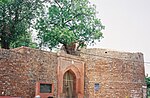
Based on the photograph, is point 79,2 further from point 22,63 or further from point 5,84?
point 5,84

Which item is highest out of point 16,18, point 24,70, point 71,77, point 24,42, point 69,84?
point 16,18

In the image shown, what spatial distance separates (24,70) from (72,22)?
6.61 meters

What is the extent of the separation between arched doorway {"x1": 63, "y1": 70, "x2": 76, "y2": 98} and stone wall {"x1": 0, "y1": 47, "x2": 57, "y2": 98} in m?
1.21

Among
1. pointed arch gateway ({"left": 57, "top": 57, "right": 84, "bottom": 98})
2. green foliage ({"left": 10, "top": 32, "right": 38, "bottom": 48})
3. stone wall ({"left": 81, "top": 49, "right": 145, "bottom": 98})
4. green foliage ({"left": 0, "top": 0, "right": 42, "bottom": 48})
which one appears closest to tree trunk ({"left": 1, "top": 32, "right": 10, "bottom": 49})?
green foliage ({"left": 0, "top": 0, "right": 42, "bottom": 48})

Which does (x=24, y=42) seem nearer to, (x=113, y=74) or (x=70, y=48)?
(x=70, y=48)

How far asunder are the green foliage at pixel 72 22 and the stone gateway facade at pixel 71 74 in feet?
4.60

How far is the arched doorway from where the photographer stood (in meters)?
15.4

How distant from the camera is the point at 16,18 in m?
17.6

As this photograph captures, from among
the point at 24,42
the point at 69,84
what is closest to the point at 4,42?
the point at 24,42

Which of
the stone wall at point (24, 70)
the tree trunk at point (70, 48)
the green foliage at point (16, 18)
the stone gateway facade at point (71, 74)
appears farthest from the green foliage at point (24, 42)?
the stone wall at point (24, 70)

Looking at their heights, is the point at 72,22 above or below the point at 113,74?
above

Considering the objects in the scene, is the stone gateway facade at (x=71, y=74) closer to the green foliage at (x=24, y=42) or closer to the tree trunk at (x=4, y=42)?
the tree trunk at (x=4, y=42)

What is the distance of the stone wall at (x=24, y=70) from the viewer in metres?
12.0

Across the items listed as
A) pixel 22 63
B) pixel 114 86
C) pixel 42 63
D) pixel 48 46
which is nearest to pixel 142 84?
pixel 114 86
